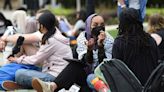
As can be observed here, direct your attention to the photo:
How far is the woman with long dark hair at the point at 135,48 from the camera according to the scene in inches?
268

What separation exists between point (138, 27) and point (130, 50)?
30 centimetres

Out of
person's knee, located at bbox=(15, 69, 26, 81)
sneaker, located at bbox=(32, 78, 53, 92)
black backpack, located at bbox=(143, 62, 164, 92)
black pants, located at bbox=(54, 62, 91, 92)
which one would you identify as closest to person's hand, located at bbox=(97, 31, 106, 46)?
black pants, located at bbox=(54, 62, 91, 92)

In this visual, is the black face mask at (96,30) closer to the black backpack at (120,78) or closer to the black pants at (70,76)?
the black pants at (70,76)

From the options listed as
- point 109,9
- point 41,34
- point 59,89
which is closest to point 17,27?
Answer: point 41,34

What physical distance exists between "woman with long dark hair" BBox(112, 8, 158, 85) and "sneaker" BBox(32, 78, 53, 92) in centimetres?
127

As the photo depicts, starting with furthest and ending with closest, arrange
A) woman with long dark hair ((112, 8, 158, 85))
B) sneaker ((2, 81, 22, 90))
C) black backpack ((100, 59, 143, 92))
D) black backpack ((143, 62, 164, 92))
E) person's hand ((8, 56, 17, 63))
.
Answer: person's hand ((8, 56, 17, 63)), sneaker ((2, 81, 22, 90)), woman with long dark hair ((112, 8, 158, 85)), black backpack ((100, 59, 143, 92)), black backpack ((143, 62, 164, 92))

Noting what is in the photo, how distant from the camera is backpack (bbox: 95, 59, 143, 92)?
6465 mm

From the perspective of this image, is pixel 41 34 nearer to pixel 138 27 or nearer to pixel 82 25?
pixel 138 27

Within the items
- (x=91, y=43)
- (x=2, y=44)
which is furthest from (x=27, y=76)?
(x=91, y=43)

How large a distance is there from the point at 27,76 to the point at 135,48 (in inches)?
81.8

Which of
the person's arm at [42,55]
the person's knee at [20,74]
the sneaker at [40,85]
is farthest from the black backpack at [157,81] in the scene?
the person's knee at [20,74]

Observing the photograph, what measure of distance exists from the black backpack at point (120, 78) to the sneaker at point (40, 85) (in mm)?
1261

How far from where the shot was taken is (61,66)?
27.5ft

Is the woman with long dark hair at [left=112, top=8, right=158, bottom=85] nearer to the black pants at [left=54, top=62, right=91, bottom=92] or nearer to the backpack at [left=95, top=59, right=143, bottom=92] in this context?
the backpack at [left=95, top=59, right=143, bottom=92]
